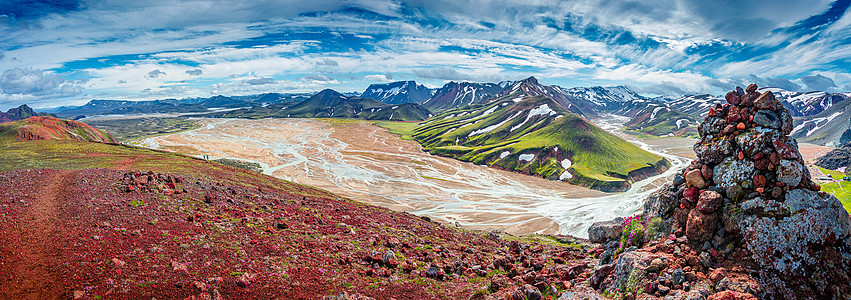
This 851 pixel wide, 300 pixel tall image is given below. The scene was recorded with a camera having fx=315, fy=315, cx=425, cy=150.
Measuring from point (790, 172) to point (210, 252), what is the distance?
29.8 meters

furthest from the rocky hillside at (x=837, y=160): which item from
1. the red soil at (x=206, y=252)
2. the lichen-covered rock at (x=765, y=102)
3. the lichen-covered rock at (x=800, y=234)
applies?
the red soil at (x=206, y=252)

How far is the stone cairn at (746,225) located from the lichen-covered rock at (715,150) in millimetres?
Result: 41

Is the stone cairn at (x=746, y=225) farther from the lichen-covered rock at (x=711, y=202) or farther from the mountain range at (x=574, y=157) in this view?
the mountain range at (x=574, y=157)

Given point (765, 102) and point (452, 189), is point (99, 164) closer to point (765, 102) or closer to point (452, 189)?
point (765, 102)

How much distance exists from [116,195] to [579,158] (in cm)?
15439

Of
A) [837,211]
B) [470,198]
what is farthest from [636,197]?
[837,211]

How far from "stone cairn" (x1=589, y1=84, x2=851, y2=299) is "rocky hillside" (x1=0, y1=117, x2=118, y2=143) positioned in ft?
491

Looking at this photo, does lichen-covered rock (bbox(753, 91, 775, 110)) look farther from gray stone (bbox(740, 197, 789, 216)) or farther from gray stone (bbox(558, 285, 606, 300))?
gray stone (bbox(558, 285, 606, 300))

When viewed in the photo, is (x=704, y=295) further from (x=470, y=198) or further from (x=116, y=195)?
(x=470, y=198)

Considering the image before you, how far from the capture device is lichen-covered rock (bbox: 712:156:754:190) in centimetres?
1512

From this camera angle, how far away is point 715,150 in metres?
16.8

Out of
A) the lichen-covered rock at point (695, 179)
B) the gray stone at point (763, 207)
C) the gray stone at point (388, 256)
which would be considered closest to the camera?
the gray stone at point (763, 207)

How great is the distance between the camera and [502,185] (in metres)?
119

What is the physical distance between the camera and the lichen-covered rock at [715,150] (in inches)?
643
